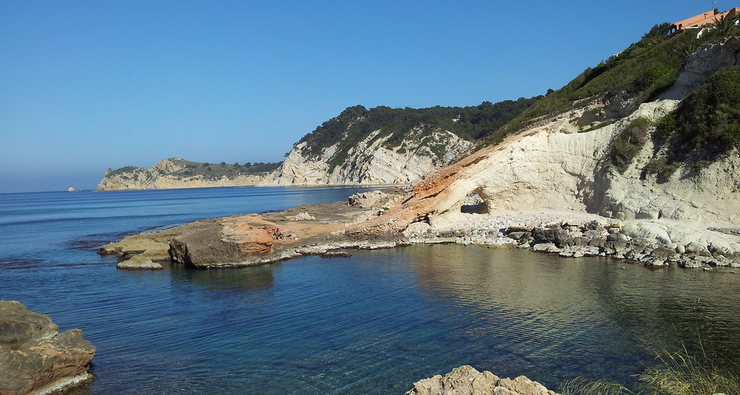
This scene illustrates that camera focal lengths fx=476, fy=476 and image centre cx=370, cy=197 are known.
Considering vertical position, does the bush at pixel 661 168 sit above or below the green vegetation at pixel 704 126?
below

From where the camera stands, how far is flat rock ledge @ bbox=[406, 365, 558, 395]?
5535mm

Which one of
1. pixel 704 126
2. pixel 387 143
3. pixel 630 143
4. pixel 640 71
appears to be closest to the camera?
pixel 704 126

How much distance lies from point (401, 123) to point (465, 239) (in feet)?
341

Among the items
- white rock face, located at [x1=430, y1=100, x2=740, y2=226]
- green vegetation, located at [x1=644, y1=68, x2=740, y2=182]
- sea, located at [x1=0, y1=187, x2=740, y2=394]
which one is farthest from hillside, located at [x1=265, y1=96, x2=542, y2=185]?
sea, located at [x1=0, y1=187, x2=740, y2=394]

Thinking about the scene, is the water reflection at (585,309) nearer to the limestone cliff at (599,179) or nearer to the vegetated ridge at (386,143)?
the limestone cliff at (599,179)

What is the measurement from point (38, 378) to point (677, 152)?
83.1ft

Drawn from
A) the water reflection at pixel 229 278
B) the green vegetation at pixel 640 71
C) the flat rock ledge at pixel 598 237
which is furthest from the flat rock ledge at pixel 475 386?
the green vegetation at pixel 640 71

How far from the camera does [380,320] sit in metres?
12.9

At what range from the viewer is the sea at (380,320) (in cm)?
957

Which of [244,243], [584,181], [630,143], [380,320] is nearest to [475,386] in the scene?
[380,320]

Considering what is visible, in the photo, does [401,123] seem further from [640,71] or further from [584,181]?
[584,181]

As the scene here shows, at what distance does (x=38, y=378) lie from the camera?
9234 mm

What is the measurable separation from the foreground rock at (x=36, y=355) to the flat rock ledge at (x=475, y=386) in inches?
307

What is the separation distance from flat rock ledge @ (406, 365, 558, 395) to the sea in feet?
9.91
